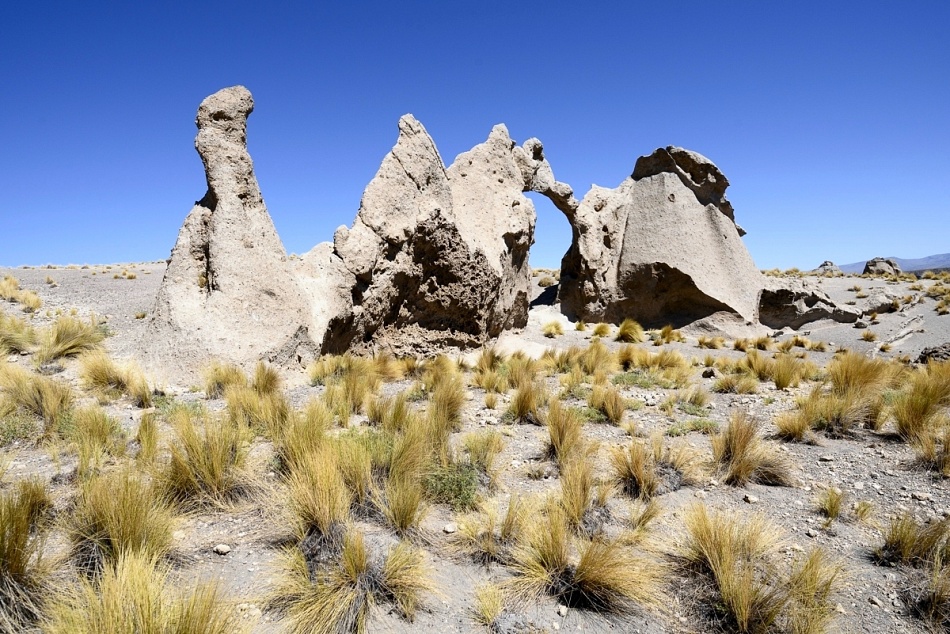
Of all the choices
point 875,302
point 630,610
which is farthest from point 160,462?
point 875,302

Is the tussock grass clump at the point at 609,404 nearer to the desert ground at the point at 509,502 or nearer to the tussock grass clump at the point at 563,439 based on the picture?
the desert ground at the point at 509,502

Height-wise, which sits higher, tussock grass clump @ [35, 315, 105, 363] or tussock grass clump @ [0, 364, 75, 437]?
tussock grass clump @ [35, 315, 105, 363]

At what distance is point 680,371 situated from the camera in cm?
882

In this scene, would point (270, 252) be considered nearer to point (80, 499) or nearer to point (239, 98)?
point (239, 98)

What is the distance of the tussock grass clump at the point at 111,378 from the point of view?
20.1ft

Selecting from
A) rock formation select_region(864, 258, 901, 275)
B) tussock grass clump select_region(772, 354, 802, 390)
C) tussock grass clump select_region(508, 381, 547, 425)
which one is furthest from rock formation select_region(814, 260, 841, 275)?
tussock grass clump select_region(508, 381, 547, 425)

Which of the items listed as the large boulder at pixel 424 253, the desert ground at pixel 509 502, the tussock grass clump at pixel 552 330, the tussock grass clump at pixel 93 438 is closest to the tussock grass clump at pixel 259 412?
the desert ground at pixel 509 502

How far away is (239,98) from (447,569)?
26.5 feet

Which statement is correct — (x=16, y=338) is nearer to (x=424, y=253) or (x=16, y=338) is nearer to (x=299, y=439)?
(x=424, y=253)

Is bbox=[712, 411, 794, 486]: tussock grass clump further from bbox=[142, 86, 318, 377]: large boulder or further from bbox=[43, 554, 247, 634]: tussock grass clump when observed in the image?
bbox=[142, 86, 318, 377]: large boulder

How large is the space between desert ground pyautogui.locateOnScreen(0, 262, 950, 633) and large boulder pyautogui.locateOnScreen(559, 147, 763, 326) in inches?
322

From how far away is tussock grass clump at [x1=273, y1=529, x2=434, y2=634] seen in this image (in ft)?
8.39

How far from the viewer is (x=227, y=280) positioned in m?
7.57

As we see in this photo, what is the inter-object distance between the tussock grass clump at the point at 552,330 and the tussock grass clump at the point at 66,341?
9759mm
